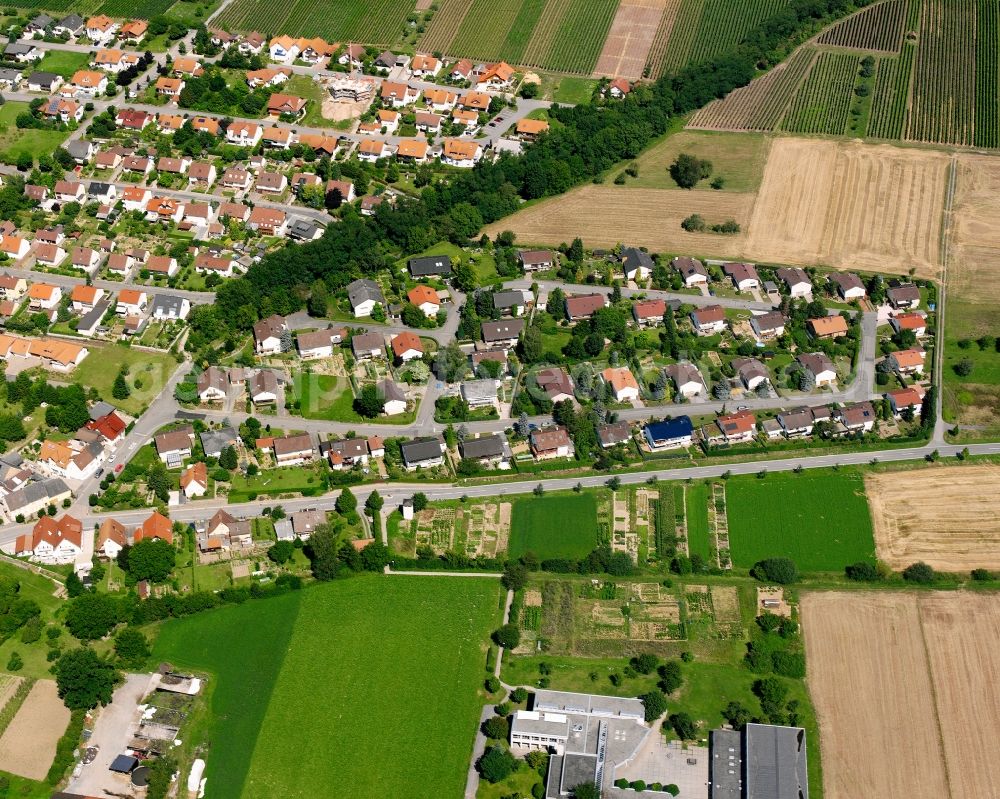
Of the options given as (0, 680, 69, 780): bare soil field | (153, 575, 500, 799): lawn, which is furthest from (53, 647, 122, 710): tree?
(153, 575, 500, 799): lawn

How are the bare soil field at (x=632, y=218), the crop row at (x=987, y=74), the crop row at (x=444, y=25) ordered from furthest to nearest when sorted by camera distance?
the crop row at (x=444, y=25), the crop row at (x=987, y=74), the bare soil field at (x=632, y=218)

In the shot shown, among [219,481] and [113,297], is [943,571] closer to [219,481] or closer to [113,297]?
[219,481]

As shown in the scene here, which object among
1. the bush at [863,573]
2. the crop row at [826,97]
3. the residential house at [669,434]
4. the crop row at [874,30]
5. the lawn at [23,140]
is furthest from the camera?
the crop row at [874,30]

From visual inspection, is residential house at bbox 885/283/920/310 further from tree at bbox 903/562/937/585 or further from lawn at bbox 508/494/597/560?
lawn at bbox 508/494/597/560

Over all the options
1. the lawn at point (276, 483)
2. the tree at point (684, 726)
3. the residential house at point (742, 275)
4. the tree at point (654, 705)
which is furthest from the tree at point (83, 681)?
the residential house at point (742, 275)

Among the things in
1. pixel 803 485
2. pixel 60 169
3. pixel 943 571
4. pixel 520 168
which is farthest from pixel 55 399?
pixel 943 571

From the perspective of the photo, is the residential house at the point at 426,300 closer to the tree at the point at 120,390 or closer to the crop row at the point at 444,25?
the tree at the point at 120,390
